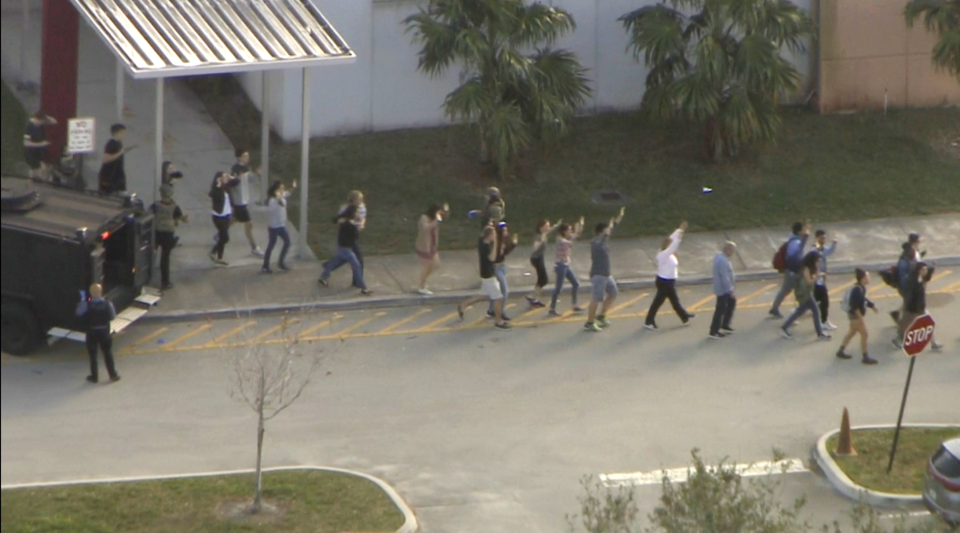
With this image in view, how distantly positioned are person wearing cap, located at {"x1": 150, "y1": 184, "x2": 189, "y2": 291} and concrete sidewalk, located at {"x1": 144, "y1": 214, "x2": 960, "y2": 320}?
514mm

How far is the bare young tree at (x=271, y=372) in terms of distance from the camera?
14516mm

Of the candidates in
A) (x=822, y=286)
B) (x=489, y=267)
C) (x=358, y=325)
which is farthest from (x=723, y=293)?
(x=358, y=325)

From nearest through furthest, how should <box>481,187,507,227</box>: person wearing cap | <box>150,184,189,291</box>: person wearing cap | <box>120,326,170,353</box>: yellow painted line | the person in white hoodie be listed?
<box>120,326,170,353</box>: yellow painted line, the person in white hoodie, <box>150,184,189,291</box>: person wearing cap, <box>481,187,507,227</box>: person wearing cap

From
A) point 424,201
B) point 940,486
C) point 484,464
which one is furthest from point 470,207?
point 940,486

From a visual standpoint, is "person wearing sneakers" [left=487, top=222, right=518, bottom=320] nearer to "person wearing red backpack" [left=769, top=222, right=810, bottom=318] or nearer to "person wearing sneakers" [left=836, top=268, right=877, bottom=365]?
"person wearing red backpack" [left=769, top=222, right=810, bottom=318]

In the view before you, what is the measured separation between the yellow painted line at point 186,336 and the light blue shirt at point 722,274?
6.47 metres

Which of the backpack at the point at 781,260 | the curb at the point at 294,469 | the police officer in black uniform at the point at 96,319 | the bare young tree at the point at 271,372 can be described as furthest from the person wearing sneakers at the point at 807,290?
the police officer in black uniform at the point at 96,319

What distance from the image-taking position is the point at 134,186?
75.4 feet

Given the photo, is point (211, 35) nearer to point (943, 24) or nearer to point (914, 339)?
point (914, 339)

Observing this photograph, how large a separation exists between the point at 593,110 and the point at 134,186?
8.48 m

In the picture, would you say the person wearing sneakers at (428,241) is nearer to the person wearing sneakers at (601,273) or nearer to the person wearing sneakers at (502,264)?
the person wearing sneakers at (502,264)

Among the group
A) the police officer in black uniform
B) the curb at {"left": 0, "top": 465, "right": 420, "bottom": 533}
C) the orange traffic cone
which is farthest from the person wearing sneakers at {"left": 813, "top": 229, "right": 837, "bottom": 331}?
the police officer in black uniform

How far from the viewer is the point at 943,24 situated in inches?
995

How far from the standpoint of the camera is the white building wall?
25.5 m
